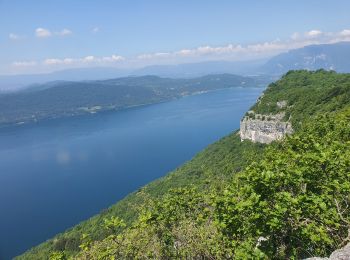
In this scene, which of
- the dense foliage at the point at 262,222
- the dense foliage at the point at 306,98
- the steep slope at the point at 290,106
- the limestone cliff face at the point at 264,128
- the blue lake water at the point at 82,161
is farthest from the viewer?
the blue lake water at the point at 82,161

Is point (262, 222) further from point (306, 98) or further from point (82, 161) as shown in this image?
point (82, 161)

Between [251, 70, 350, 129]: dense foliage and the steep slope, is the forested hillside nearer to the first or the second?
[251, 70, 350, 129]: dense foliage

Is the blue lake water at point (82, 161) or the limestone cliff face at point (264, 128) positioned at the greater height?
the limestone cliff face at point (264, 128)

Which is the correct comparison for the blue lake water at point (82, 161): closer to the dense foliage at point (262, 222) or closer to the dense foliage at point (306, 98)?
the dense foliage at point (306, 98)

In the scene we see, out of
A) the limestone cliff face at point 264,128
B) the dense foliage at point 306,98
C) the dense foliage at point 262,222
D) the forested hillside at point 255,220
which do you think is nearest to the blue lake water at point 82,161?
the limestone cliff face at point 264,128

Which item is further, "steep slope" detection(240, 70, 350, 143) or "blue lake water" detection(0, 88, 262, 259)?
"blue lake water" detection(0, 88, 262, 259)

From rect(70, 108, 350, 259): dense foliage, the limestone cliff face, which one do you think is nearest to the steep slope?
the limestone cliff face
